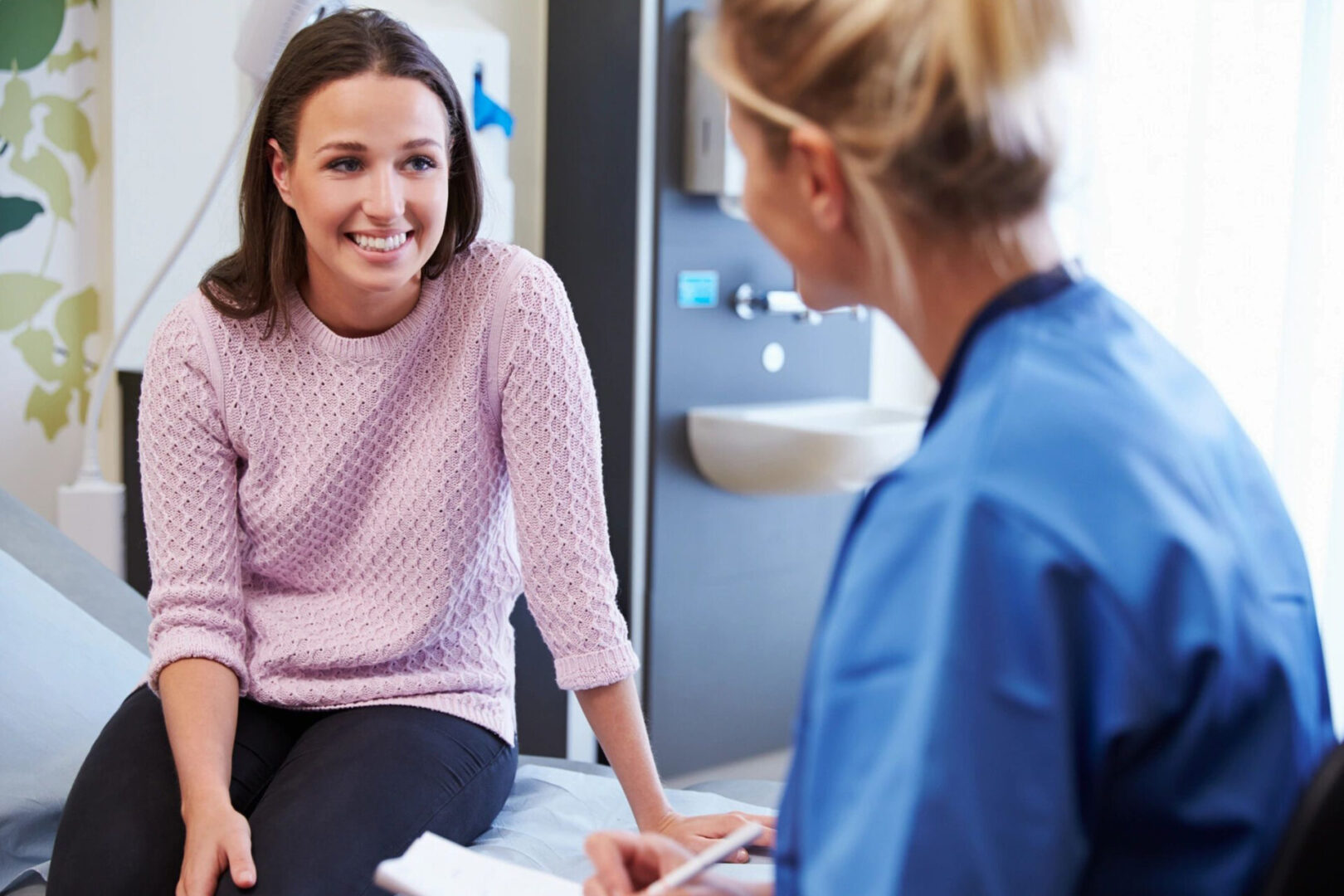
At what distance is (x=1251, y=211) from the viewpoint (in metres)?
1.93

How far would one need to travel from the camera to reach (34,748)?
4.72 ft

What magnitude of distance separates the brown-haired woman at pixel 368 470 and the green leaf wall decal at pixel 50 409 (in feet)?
3.18

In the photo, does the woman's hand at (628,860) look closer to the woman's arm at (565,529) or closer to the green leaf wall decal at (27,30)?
the woman's arm at (565,529)

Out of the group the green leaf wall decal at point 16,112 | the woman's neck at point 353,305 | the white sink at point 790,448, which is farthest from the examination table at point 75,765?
the white sink at point 790,448

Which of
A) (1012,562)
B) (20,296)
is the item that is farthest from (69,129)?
(1012,562)

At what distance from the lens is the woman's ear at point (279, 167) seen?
132 cm

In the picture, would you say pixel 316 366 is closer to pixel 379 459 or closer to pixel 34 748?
pixel 379 459

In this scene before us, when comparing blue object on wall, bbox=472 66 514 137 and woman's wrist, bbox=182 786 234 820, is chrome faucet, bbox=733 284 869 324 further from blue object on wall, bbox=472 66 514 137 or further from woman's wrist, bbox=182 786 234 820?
woman's wrist, bbox=182 786 234 820

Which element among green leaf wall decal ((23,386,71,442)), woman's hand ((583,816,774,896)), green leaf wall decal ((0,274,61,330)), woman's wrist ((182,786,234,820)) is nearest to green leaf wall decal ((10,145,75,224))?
green leaf wall decal ((0,274,61,330))

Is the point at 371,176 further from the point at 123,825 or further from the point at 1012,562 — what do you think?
the point at 1012,562

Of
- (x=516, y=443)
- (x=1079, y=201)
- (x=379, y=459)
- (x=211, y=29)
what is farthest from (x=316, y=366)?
(x=211, y=29)

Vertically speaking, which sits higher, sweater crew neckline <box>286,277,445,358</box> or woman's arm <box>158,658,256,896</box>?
sweater crew neckline <box>286,277,445,358</box>

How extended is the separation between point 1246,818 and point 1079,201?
31cm

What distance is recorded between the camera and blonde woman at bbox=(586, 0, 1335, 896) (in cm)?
52
